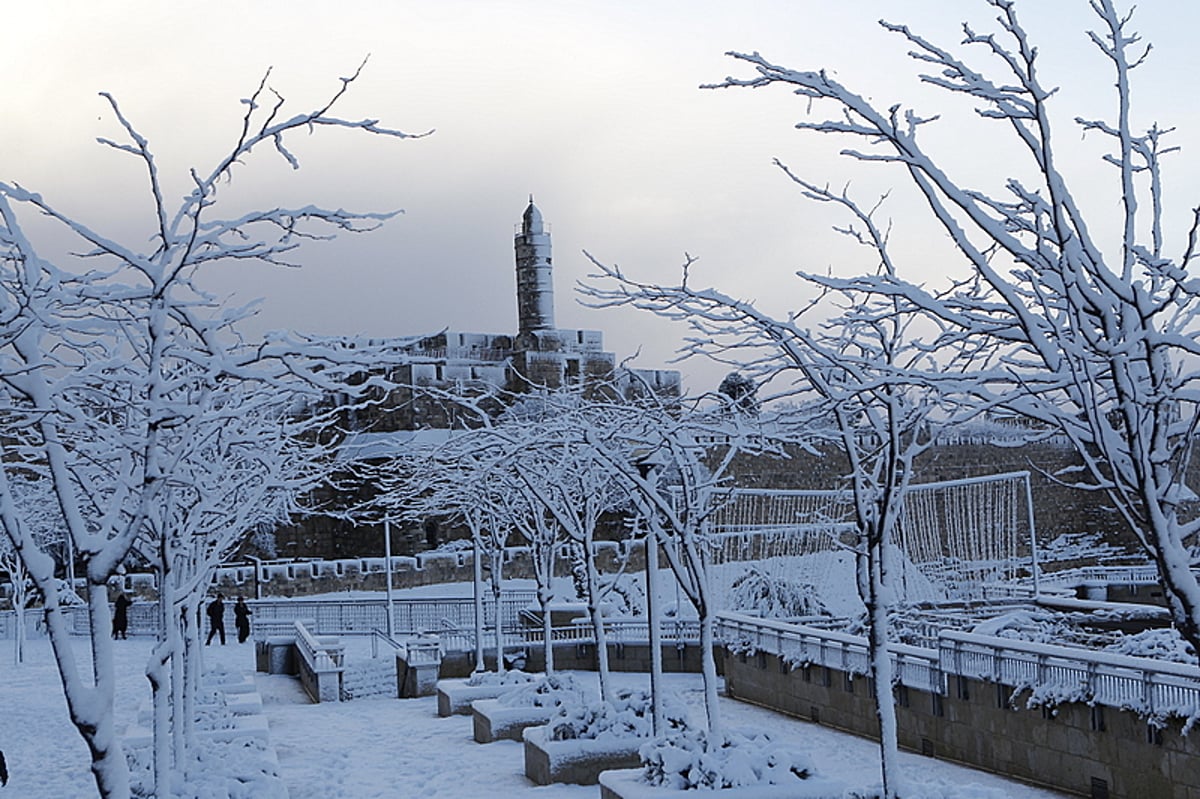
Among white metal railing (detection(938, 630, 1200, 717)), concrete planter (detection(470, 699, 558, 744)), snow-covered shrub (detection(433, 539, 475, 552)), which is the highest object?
snow-covered shrub (detection(433, 539, 475, 552))

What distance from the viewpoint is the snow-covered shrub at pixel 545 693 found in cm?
1559

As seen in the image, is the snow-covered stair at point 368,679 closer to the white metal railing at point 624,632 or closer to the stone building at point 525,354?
the white metal railing at point 624,632

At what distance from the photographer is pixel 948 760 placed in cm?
1381

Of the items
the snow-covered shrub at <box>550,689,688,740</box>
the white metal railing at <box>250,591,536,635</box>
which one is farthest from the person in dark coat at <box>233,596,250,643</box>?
the snow-covered shrub at <box>550,689,688,740</box>

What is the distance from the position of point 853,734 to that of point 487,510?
6768mm

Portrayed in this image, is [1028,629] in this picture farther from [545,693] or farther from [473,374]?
[473,374]

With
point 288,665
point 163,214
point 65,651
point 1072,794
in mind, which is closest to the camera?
point 65,651

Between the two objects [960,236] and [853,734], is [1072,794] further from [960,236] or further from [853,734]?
[960,236]

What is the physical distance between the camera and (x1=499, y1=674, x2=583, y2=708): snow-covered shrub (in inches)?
614

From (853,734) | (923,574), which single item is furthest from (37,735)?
(923,574)

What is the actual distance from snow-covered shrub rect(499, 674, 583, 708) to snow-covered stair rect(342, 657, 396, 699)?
653cm

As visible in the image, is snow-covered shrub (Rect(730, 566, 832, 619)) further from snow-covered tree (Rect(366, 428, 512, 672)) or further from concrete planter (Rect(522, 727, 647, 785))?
concrete planter (Rect(522, 727, 647, 785))

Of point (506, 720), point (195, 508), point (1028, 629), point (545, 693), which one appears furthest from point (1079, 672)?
point (195, 508)

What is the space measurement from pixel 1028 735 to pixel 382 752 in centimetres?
701
